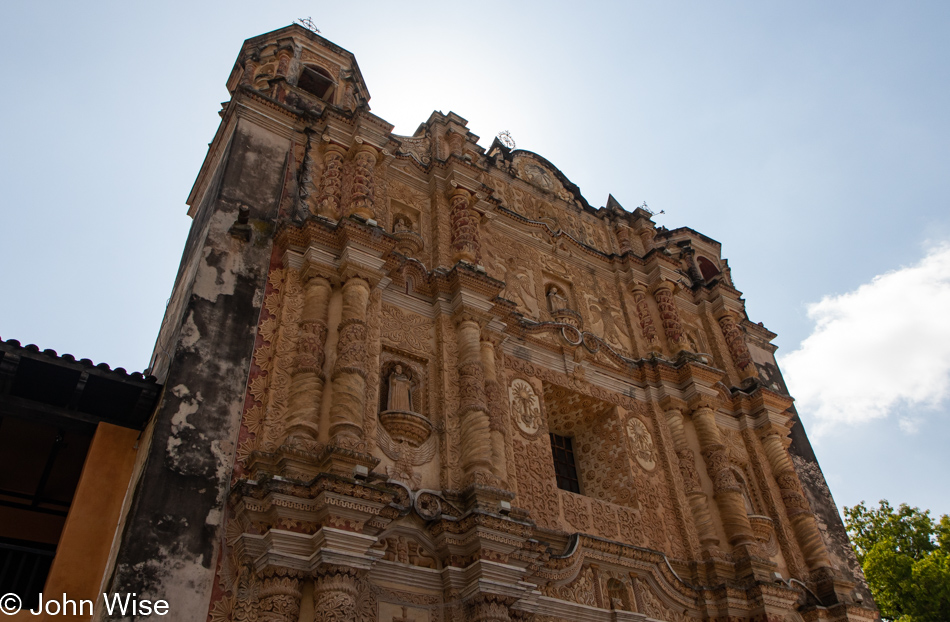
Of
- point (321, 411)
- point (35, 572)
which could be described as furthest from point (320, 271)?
point (35, 572)

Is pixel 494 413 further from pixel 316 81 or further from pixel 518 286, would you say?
pixel 316 81

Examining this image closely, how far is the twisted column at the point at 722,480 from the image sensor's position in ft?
37.9

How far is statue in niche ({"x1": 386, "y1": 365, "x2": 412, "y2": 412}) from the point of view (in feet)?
31.3

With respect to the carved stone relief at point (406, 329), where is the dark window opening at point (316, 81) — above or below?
above

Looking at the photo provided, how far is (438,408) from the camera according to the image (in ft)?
32.8

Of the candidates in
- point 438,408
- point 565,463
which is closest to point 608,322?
point 565,463

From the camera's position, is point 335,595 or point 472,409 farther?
point 472,409

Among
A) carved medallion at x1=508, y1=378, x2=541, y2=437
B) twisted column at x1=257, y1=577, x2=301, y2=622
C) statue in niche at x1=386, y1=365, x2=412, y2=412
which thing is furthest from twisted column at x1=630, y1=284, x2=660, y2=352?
twisted column at x1=257, y1=577, x2=301, y2=622

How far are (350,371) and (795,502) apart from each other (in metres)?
9.21

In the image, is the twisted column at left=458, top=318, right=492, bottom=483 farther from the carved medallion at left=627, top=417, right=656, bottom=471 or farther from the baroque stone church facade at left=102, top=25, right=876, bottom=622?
the carved medallion at left=627, top=417, right=656, bottom=471

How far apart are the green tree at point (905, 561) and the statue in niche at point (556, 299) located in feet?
37.8

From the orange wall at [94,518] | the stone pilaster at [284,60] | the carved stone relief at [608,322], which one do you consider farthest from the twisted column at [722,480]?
the stone pilaster at [284,60]

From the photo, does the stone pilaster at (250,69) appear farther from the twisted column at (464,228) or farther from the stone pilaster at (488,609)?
the stone pilaster at (488,609)

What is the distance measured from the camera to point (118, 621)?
6176mm
